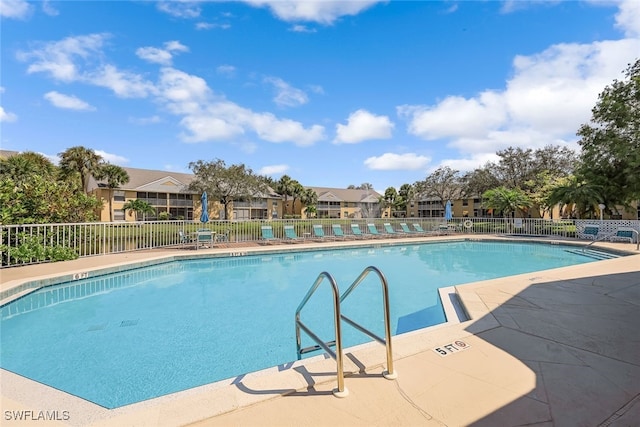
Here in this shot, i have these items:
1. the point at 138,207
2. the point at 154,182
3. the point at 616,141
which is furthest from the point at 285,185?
the point at 616,141

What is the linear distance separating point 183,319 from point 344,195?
172 feet

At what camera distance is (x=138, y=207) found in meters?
32.1

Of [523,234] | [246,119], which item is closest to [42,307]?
[246,119]

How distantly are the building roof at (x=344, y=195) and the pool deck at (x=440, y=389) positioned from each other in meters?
49.3

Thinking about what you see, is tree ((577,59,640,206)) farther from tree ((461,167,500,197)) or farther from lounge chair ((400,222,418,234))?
tree ((461,167,500,197))

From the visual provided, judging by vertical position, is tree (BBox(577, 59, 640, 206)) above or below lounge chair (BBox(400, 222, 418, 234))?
above

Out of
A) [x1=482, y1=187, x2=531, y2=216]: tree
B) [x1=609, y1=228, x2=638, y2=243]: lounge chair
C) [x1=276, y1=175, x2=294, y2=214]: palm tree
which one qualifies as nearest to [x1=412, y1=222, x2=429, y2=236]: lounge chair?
[x1=609, y1=228, x2=638, y2=243]: lounge chair

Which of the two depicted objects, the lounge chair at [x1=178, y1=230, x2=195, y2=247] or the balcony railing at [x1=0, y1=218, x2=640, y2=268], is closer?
the balcony railing at [x1=0, y1=218, x2=640, y2=268]

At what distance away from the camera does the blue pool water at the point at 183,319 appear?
338 cm

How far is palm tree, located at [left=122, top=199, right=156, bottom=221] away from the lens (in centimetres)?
3214

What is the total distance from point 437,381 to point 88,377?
3.40 meters

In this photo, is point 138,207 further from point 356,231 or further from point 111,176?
point 356,231

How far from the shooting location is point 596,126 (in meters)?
18.2

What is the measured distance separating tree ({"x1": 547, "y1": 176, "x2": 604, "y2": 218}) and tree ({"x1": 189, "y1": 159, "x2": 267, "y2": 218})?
2751 centimetres
